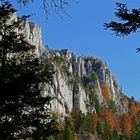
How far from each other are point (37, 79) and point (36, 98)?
94 cm

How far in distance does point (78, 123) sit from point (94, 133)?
908 centimetres

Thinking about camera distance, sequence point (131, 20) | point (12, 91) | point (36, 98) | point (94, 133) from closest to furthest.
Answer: point (131, 20) < point (12, 91) < point (36, 98) < point (94, 133)

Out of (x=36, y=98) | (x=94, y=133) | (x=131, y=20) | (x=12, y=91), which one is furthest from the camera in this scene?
(x=94, y=133)

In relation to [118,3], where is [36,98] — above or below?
above

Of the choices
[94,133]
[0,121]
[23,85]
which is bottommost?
[0,121]

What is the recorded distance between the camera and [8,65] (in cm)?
2473

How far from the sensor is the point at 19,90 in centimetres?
2236

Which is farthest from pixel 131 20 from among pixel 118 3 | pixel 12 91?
pixel 12 91

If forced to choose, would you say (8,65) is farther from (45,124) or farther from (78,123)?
(78,123)

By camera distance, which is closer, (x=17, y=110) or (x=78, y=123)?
(x=17, y=110)

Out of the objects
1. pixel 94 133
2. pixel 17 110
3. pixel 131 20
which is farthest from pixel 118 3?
pixel 94 133

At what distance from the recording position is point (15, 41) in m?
26.0

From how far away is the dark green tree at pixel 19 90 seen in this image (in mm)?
22172

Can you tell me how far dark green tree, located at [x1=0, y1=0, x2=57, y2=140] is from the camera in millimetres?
22172
